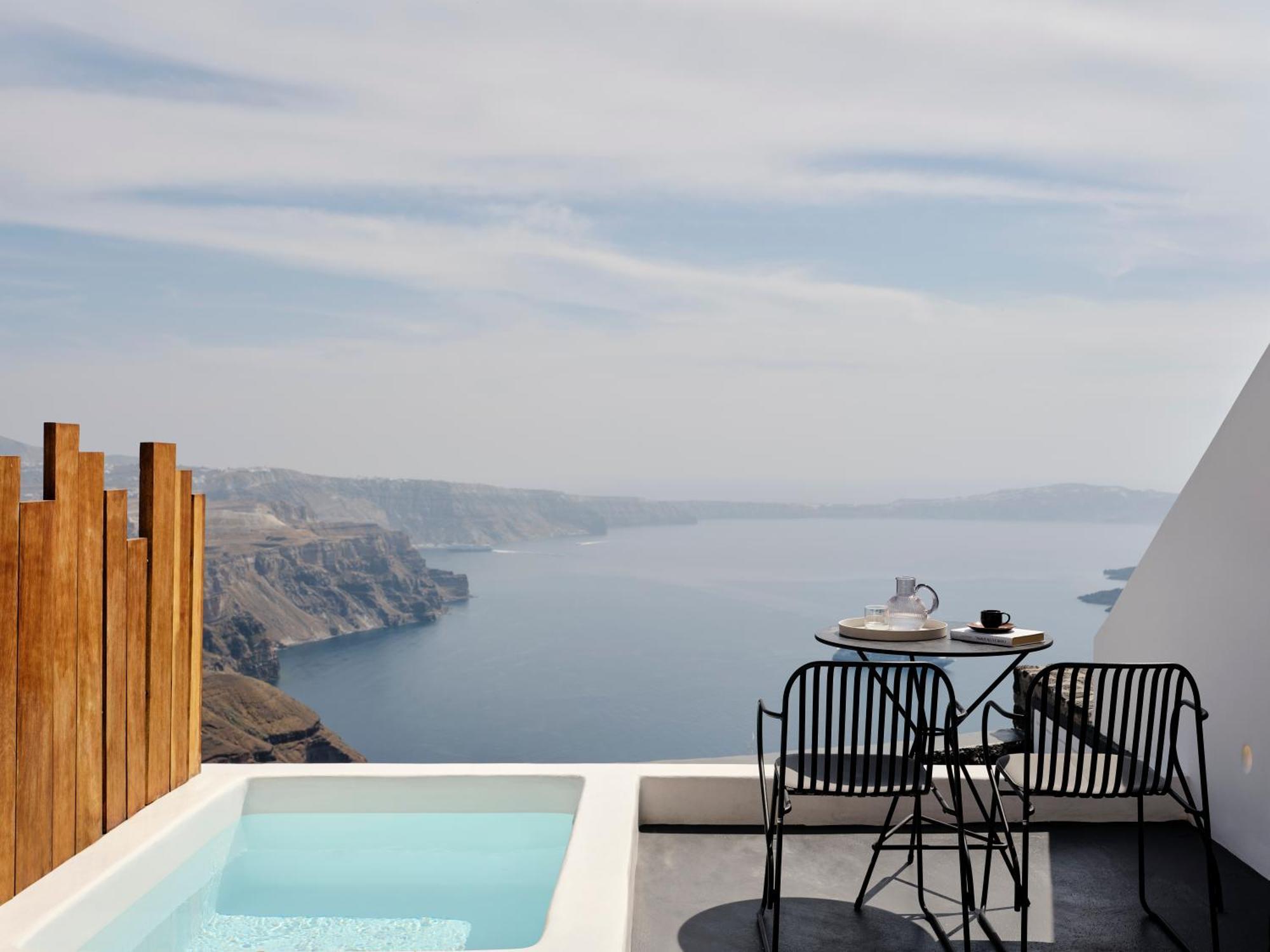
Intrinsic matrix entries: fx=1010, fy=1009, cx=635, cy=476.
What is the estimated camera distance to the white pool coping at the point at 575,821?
2.62 m

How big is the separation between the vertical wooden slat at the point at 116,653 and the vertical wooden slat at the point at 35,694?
302 mm

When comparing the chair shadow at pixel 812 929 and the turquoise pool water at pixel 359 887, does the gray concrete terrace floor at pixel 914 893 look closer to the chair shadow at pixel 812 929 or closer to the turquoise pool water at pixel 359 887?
the chair shadow at pixel 812 929

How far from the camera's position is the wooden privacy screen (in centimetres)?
271

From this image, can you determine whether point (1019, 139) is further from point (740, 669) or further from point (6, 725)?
point (740, 669)

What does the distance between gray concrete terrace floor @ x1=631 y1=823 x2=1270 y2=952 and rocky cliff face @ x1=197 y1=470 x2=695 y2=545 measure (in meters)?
28.7

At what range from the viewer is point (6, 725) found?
2.65 metres

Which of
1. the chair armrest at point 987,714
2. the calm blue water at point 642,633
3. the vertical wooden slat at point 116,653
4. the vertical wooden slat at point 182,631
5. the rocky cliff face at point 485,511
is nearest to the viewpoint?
the chair armrest at point 987,714

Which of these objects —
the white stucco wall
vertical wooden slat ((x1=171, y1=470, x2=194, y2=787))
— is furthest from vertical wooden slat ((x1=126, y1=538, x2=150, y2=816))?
the white stucco wall

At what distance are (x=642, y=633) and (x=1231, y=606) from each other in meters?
35.7

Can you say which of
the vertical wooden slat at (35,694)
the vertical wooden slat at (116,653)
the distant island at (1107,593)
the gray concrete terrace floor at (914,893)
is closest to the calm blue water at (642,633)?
the distant island at (1107,593)

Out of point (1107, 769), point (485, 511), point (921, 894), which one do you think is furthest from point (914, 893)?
point (485, 511)

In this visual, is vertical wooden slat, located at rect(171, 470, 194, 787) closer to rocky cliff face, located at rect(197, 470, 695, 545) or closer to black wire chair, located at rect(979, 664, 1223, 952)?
black wire chair, located at rect(979, 664, 1223, 952)

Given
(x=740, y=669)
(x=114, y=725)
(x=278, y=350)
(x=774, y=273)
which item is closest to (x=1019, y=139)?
(x=774, y=273)

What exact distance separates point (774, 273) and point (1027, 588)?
13.6 metres
